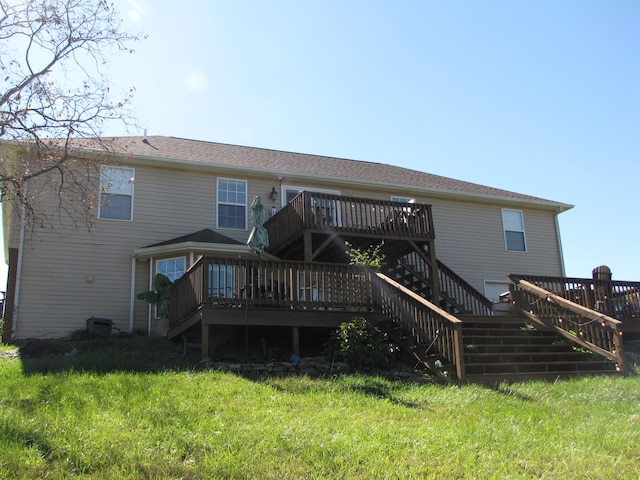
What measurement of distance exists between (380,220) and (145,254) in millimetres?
5909

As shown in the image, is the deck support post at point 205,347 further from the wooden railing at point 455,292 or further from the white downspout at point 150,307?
the wooden railing at point 455,292

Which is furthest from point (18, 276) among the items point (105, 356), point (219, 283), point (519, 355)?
point (519, 355)

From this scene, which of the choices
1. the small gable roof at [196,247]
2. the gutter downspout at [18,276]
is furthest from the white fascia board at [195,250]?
the gutter downspout at [18,276]

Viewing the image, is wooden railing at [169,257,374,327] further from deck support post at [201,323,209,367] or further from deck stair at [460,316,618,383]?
deck stair at [460,316,618,383]

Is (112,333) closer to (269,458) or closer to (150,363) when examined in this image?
(150,363)

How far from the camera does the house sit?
576 inches

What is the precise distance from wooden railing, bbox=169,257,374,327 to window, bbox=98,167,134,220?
4063 mm

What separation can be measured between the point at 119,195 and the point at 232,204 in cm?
302

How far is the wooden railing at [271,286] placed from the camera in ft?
37.4

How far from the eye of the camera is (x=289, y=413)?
7367 mm

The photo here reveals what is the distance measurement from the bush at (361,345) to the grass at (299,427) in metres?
0.88

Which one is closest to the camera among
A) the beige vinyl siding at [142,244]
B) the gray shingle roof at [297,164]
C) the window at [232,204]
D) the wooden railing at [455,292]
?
the beige vinyl siding at [142,244]

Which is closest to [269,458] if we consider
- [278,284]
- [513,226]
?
[278,284]

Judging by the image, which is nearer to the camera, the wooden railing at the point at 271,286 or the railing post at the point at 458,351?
the railing post at the point at 458,351
